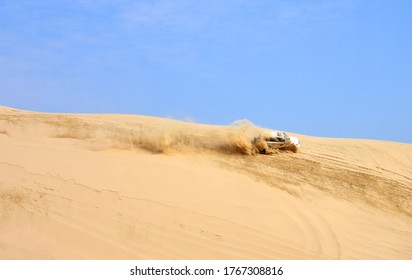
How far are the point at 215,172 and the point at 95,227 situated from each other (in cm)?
295

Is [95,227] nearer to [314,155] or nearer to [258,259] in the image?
[258,259]

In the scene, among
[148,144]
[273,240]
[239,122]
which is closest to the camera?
[273,240]

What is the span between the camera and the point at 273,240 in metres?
7.23

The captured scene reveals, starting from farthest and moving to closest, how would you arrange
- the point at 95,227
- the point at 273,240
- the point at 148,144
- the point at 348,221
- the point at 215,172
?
the point at 148,144, the point at 215,172, the point at 348,221, the point at 273,240, the point at 95,227

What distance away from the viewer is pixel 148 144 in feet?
31.8

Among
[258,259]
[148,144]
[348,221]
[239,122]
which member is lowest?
[258,259]

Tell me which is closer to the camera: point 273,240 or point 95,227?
point 95,227

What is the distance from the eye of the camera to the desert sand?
6617 mm

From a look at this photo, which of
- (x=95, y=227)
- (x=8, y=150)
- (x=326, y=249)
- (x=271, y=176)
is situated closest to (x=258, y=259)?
(x=326, y=249)

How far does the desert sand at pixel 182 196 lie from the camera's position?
6617 millimetres

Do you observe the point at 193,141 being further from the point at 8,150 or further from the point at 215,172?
the point at 8,150

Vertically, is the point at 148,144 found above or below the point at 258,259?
above

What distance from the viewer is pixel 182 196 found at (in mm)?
7809

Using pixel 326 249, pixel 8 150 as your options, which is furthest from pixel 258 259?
pixel 8 150
